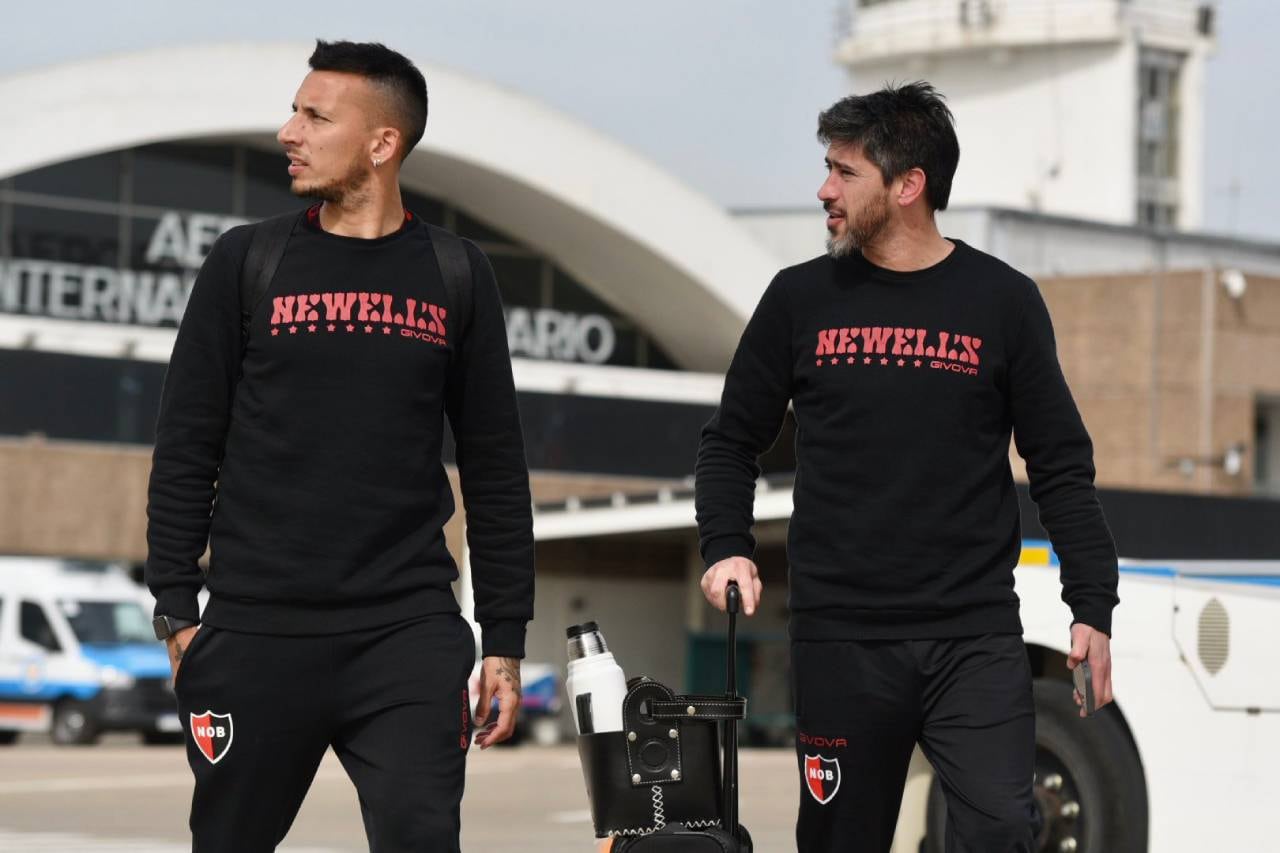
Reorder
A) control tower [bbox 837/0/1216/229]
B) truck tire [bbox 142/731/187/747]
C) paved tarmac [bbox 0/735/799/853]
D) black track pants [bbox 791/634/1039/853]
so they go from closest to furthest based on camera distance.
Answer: black track pants [bbox 791/634/1039/853]
paved tarmac [bbox 0/735/799/853]
truck tire [bbox 142/731/187/747]
control tower [bbox 837/0/1216/229]

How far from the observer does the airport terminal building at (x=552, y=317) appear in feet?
123

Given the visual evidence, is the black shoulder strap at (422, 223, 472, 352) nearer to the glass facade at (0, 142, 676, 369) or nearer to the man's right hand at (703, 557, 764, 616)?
the man's right hand at (703, 557, 764, 616)

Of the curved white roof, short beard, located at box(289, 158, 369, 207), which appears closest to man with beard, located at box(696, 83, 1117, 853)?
short beard, located at box(289, 158, 369, 207)

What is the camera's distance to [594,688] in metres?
5.72

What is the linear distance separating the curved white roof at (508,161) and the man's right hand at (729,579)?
35759 mm

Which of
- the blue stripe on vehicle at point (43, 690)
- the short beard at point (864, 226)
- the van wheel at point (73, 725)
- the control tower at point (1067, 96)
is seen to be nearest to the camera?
the short beard at point (864, 226)

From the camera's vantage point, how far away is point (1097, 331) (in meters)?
51.8

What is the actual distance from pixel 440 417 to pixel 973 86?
77955 mm

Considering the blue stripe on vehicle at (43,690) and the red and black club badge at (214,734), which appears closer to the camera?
the red and black club badge at (214,734)

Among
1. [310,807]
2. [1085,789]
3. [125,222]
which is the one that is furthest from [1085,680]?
[125,222]

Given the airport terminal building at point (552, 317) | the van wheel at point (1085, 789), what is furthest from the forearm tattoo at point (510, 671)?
the airport terminal building at point (552, 317)

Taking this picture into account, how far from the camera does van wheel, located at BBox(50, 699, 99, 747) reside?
90.8 ft

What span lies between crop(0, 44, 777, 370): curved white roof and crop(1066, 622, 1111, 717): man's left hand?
36.0 meters

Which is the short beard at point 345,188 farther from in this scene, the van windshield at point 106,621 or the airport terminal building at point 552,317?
the airport terminal building at point 552,317
